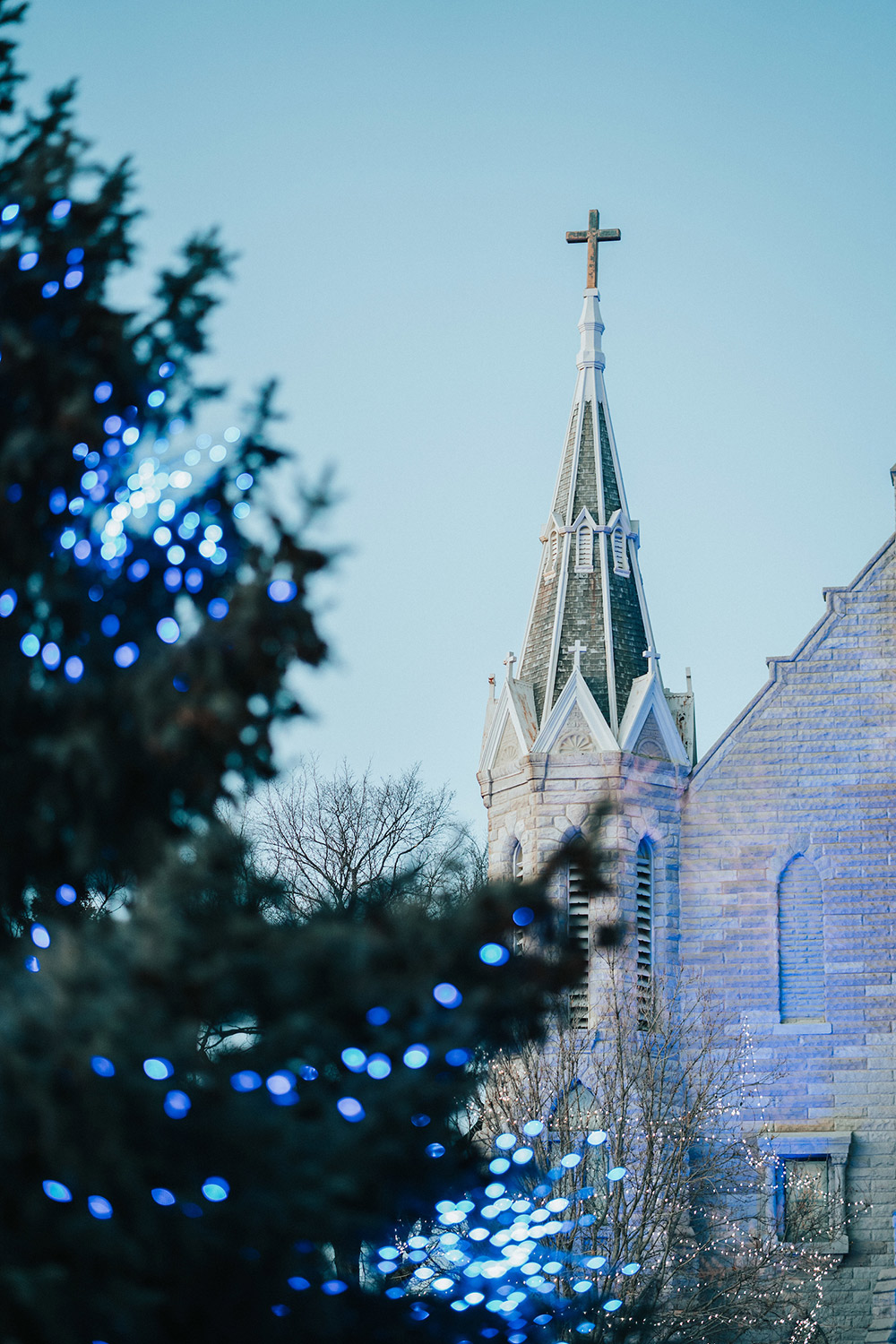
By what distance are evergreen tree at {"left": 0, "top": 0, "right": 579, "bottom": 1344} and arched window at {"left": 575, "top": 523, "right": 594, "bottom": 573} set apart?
58.6 ft

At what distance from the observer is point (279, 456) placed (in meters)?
6.75

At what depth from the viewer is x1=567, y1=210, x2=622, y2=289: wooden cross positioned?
27.7 metres

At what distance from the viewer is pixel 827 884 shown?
887 inches

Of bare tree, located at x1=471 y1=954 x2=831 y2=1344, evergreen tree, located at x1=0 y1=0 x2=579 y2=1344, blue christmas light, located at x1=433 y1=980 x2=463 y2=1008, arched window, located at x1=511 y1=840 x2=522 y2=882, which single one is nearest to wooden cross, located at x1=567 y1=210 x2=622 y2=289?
arched window, located at x1=511 y1=840 x2=522 y2=882

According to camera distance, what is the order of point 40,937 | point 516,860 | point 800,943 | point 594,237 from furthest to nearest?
point 594,237, point 516,860, point 800,943, point 40,937

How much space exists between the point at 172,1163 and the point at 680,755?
1923 cm

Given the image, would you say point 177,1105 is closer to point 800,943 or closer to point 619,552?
point 800,943

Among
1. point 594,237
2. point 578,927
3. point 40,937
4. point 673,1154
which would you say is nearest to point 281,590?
point 40,937

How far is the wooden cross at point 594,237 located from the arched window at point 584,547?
16.1 ft

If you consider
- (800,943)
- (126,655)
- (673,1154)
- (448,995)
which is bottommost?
(448,995)

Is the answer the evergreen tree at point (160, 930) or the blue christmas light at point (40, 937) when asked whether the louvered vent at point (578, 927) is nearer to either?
the evergreen tree at point (160, 930)

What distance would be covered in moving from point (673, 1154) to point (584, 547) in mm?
9078

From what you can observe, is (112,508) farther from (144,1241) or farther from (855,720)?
(855,720)

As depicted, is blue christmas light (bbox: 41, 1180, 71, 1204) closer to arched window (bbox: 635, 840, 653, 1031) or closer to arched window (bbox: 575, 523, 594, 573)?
arched window (bbox: 635, 840, 653, 1031)
